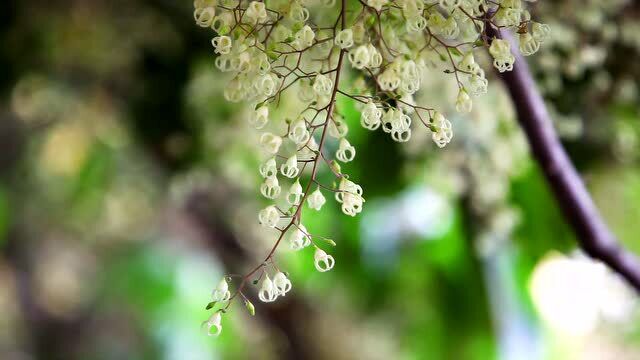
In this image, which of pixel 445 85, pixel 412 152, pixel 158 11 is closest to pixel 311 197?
pixel 445 85

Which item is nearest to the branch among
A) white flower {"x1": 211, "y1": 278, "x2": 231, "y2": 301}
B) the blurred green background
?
the blurred green background

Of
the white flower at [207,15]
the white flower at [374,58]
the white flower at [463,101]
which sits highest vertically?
the white flower at [463,101]

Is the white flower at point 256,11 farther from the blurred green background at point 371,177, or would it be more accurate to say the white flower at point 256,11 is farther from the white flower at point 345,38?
the blurred green background at point 371,177

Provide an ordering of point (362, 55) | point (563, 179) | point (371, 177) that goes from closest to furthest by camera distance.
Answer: point (362, 55)
point (563, 179)
point (371, 177)

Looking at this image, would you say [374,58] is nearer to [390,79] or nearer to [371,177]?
[390,79]

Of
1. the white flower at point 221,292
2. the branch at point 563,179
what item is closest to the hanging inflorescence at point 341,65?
the white flower at point 221,292

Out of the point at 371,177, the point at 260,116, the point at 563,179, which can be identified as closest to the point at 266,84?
the point at 260,116

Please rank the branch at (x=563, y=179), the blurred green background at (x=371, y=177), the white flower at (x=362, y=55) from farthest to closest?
the blurred green background at (x=371, y=177) < the branch at (x=563, y=179) < the white flower at (x=362, y=55)

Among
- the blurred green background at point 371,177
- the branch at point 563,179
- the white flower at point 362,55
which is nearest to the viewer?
the white flower at point 362,55
